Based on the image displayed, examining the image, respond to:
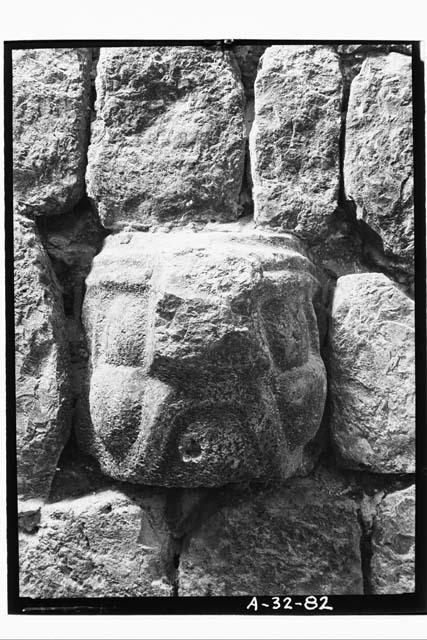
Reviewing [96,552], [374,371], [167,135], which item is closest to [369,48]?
[167,135]

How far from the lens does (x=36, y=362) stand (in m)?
1.09

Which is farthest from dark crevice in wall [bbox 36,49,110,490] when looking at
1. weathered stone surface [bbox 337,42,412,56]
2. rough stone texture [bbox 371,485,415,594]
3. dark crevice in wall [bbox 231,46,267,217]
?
rough stone texture [bbox 371,485,415,594]

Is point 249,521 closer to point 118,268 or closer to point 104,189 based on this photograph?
point 118,268

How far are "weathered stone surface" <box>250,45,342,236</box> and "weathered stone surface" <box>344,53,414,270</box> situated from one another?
27 mm

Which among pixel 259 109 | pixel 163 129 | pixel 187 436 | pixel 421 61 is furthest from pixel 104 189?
pixel 421 61

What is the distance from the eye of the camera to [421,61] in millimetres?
1091

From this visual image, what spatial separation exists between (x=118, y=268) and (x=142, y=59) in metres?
0.28

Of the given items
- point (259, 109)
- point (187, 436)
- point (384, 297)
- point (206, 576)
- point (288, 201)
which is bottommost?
point (206, 576)

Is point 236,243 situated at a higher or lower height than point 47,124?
lower

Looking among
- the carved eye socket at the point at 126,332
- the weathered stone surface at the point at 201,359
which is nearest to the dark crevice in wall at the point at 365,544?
the weathered stone surface at the point at 201,359

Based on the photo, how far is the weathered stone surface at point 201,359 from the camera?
3.19 ft

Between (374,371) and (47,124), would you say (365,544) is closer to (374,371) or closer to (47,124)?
(374,371)

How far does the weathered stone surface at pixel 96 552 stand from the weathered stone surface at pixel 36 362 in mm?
90

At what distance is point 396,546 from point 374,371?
0.25 metres
